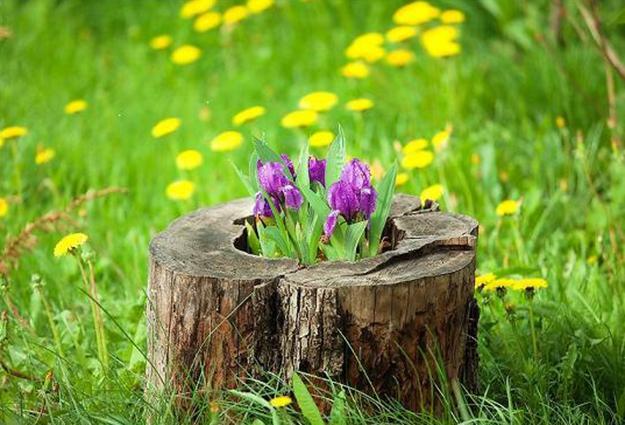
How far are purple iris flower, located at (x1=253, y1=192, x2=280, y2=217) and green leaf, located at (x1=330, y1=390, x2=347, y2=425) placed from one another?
0.45m

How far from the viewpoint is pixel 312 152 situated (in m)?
4.00

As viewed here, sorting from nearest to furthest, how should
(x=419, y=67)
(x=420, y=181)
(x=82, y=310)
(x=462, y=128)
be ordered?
(x=82, y=310), (x=420, y=181), (x=462, y=128), (x=419, y=67)

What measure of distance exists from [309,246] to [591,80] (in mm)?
2235

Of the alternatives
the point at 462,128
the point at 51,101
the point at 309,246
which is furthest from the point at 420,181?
the point at 51,101

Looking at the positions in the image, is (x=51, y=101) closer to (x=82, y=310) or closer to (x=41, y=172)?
(x=41, y=172)

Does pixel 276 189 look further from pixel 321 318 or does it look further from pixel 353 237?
pixel 321 318

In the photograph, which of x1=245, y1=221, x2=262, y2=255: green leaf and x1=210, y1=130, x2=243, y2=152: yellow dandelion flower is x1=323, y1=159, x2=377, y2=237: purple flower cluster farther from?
x1=210, y1=130, x2=243, y2=152: yellow dandelion flower

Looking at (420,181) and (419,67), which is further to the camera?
(419,67)

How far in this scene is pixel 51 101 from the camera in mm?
4730

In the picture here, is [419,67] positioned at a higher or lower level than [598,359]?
higher

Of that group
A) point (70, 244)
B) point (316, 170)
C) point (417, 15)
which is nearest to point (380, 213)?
point (316, 170)

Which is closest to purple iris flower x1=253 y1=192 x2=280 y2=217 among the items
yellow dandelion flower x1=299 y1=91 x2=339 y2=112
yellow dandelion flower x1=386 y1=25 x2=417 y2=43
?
yellow dandelion flower x1=299 y1=91 x2=339 y2=112

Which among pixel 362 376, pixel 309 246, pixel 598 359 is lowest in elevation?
pixel 598 359

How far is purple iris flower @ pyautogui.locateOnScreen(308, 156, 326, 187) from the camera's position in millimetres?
2422
